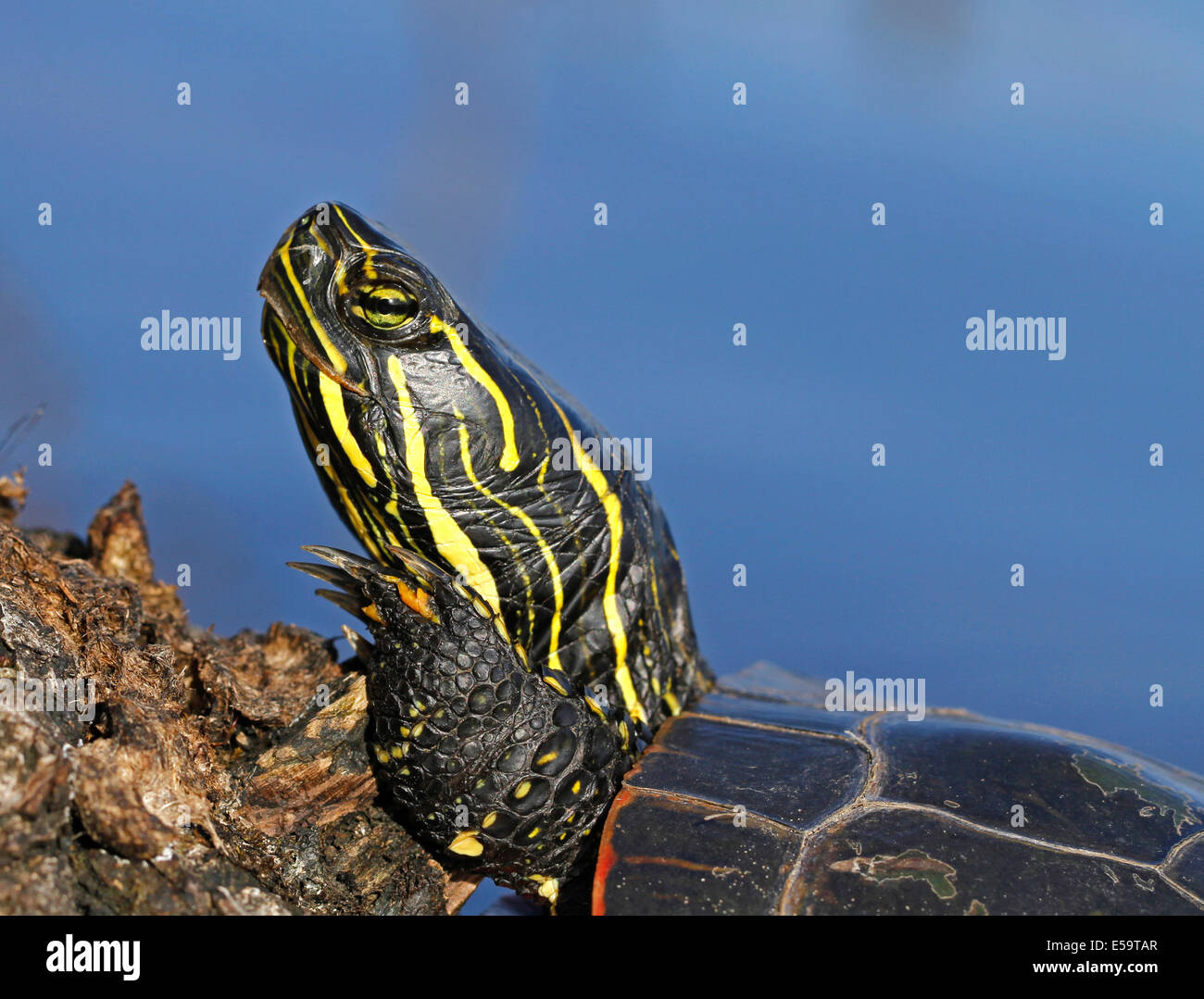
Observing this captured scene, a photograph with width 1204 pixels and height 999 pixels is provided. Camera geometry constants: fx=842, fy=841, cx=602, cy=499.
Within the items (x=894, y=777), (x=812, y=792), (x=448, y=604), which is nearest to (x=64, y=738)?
(x=448, y=604)

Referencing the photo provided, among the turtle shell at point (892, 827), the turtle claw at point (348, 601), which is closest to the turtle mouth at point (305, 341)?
the turtle claw at point (348, 601)

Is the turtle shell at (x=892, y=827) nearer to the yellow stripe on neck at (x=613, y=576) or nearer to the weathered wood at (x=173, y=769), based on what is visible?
the yellow stripe on neck at (x=613, y=576)

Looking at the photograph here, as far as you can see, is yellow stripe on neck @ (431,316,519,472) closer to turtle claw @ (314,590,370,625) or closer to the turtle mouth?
the turtle mouth

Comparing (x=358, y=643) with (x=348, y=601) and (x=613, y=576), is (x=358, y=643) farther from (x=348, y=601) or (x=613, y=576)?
(x=613, y=576)

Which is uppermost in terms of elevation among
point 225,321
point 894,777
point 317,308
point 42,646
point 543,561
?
point 225,321

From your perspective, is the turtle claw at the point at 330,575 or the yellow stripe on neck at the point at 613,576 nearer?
the turtle claw at the point at 330,575

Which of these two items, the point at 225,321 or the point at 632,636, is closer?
the point at 632,636

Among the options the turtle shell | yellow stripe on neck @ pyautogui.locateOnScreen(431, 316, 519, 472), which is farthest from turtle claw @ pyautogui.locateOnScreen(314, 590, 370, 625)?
the turtle shell
